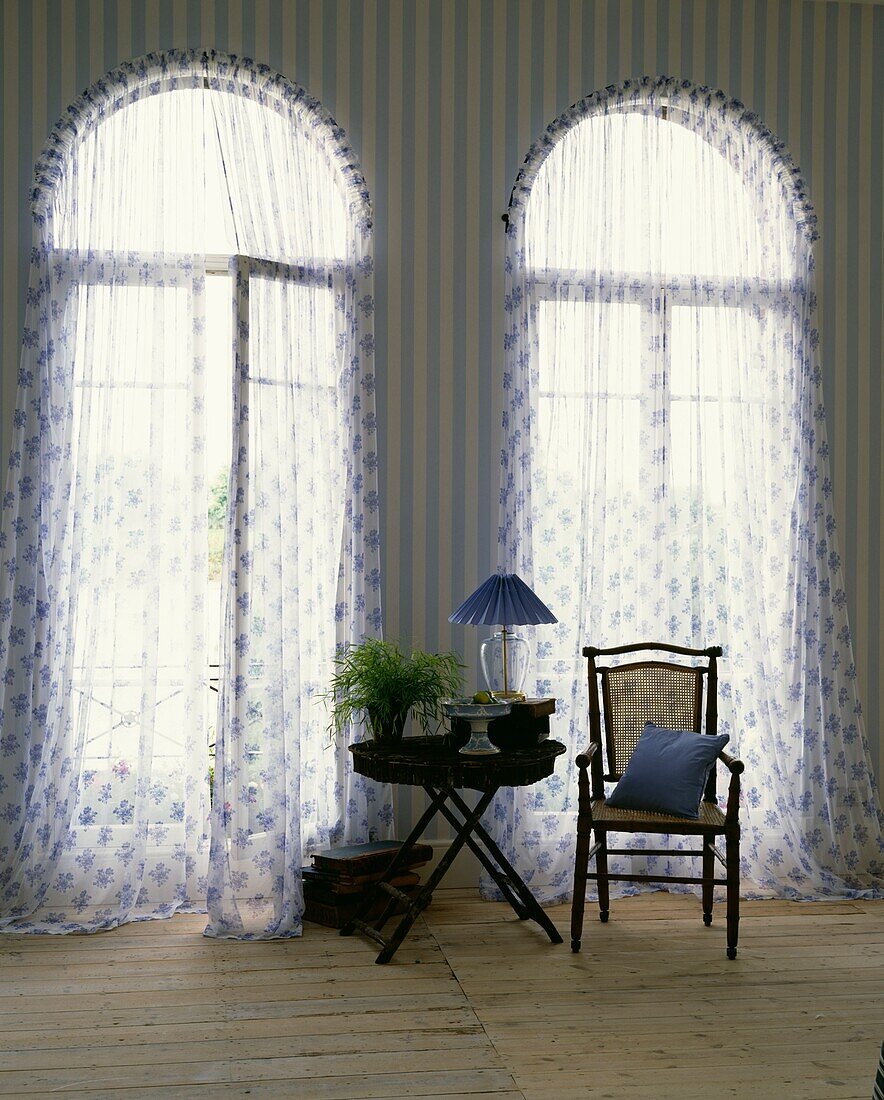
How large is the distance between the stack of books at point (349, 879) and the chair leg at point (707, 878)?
102 cm

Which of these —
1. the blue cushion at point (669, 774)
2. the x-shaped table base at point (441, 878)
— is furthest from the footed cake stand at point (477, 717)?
the blue cushion at point (669, 774)

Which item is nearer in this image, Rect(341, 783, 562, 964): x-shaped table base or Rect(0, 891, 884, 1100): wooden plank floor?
Rect(0, 891, 884, 1100): wooden plank floor

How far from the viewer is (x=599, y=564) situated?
14.6 ft

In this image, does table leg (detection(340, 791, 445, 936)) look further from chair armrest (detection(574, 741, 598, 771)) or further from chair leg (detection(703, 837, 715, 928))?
chair leg (detection(703, 837, 715, 928))

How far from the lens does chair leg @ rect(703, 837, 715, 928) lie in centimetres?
388

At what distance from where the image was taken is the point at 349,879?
3941 mm

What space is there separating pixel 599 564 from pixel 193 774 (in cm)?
182

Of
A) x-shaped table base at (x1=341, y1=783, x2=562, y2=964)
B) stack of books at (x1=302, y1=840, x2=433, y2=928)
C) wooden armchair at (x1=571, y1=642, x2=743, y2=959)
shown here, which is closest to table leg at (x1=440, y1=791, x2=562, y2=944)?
x-shaped table base at (x1=341, y1=783, x2=562, y2=964)

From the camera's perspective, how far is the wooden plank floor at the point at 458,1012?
2768 mm

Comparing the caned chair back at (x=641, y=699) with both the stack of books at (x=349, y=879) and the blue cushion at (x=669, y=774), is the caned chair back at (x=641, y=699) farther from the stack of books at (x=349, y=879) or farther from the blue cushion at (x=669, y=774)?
the stack of books at (x=349, y=879)

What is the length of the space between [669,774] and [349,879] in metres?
1.22

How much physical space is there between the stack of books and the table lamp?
2.41ft

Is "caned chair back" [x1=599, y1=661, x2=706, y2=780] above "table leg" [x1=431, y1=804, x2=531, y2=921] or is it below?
above

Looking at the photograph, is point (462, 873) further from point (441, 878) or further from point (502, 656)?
point (502, 656)
